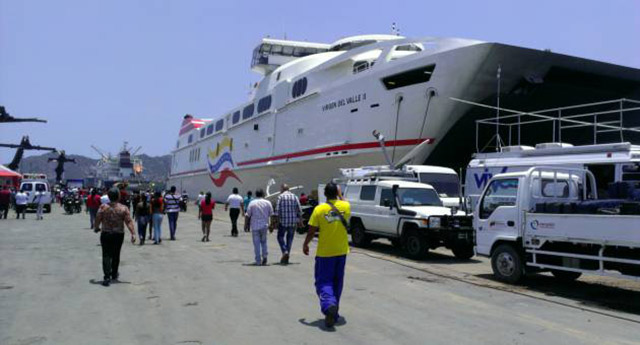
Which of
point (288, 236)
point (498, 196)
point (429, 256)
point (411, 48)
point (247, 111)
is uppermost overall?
point (411, 48)

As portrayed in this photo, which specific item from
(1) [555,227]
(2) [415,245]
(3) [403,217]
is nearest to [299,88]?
(3) [403,217]

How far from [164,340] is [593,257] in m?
5.89

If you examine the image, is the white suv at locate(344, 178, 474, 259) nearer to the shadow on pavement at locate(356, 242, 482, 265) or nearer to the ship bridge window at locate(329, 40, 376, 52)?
the shadow on pavement at locate(356, 242, 482, 265)

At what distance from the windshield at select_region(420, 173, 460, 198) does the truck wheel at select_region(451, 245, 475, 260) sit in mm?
4366

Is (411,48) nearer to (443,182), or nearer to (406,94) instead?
(406,94)

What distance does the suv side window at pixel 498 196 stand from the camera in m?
9.37

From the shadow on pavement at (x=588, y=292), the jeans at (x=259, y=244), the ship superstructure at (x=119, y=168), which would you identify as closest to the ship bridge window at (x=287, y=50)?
the jeans at (x=259, y=244)

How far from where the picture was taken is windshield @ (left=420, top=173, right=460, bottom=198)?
17.2m

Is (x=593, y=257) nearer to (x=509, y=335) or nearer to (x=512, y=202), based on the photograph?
(x=512, y=202)

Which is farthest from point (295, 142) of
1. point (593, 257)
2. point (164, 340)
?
point (164, 340)

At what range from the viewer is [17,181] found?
147 ft

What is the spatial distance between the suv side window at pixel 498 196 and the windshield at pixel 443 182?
716cm

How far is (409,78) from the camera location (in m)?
21.9

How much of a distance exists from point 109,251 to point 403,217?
704 cm
